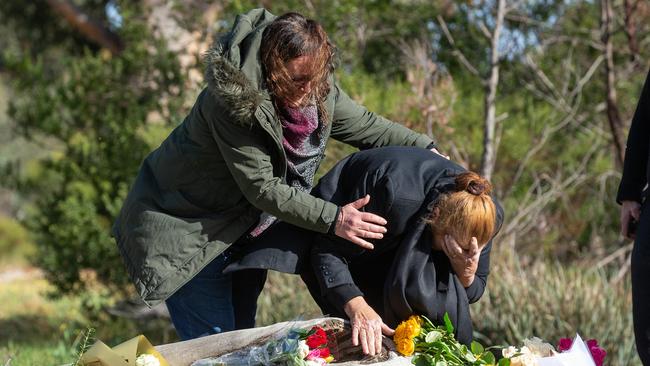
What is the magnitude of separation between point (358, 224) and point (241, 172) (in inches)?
16.6

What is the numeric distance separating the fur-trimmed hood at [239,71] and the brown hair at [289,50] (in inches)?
1.4

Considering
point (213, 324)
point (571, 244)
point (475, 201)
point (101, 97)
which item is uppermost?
point (101, 97)

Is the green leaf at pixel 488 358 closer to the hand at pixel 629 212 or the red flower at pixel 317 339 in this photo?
the red flower at pixel 317 339

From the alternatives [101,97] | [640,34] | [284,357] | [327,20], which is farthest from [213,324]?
[640,34]

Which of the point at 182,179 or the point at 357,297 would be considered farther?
the point at 182,179

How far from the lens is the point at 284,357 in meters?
3.05

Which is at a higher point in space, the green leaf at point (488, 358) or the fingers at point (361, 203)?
the fingers at point (361, 203)

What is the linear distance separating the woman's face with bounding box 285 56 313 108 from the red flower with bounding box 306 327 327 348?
0.75 m

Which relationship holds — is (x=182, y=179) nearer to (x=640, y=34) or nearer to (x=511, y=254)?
(x=511, y=254)

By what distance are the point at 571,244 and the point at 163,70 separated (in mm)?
3585

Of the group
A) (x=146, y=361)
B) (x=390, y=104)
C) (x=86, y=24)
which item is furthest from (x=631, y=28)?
(x=86, y=24)

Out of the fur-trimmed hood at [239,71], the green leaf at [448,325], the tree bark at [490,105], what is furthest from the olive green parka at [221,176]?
the tree bark at [490,105]

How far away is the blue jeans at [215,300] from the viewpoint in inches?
137

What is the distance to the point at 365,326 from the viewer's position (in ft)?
9.99
